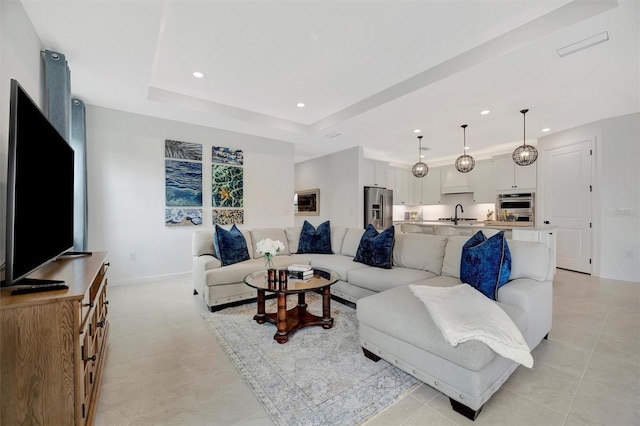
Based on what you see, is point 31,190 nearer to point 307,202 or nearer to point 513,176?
point 307,202

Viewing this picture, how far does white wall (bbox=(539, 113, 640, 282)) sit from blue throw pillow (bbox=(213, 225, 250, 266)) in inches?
228

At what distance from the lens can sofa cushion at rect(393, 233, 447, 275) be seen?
293 centimetres

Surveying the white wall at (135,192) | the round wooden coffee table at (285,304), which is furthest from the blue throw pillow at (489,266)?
the white wall at (135,192)

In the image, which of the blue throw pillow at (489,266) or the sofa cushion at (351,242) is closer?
the blue throw pillow at (489,266)

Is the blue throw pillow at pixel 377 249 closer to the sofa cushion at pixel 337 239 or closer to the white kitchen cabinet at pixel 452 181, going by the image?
the sofa cushion at pixel 337 239

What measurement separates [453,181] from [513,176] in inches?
57.4

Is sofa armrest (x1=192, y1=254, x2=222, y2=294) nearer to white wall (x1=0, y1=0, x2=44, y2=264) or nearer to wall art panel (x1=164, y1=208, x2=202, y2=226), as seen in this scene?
wall art panel (x1=164, y1=208, x2=202, y2=226)

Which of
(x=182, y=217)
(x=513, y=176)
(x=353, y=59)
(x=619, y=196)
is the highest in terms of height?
(x=353, y=59)

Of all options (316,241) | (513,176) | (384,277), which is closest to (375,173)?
(513,176)

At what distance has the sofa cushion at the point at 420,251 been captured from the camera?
2.93 meters

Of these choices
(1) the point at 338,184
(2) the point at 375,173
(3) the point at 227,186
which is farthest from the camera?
(2) the point at 375,173

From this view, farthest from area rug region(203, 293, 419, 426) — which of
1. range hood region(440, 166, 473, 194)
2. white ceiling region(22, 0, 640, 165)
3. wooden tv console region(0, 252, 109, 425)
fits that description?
range hood region(440, 166, 473, 194)

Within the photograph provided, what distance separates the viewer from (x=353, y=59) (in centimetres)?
308

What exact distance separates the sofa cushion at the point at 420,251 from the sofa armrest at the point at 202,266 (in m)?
2.12
